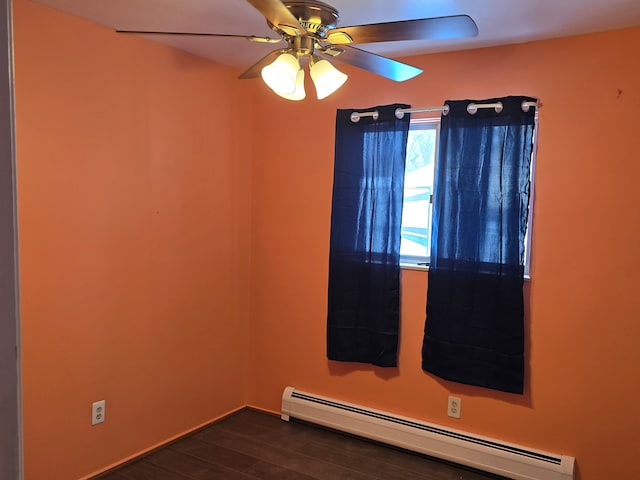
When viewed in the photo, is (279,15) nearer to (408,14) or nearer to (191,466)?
(408,14)

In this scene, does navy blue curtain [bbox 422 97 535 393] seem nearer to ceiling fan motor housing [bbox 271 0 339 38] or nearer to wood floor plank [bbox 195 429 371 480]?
wood floor plank [bbox 195 429 371 480]

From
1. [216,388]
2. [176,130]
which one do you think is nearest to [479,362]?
[216,388]

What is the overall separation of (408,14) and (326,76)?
2.25 ft

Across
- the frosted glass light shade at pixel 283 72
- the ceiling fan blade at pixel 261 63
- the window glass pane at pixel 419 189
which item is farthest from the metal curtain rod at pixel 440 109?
the frosted glass light shade at pixel 283 72

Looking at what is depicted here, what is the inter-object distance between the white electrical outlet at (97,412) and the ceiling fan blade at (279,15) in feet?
6.79

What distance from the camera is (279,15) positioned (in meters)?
1.47

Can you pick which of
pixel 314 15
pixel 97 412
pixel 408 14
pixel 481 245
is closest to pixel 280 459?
pixel 97 412

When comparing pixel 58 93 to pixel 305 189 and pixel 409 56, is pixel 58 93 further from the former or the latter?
pixel 409 56

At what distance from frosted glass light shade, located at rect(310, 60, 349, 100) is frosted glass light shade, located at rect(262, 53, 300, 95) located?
8 centimetres

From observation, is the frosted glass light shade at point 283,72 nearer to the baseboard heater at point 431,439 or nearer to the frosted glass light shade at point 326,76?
the frosted glass light shade at point 326,76

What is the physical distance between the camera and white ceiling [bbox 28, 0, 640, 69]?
2.04 m

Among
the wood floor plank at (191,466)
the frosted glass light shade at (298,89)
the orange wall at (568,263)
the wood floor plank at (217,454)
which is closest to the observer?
the frosted glass light shade at (298,89)

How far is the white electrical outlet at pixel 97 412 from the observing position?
248 centimetres

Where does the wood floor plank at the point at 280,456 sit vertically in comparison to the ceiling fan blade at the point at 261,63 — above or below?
below
